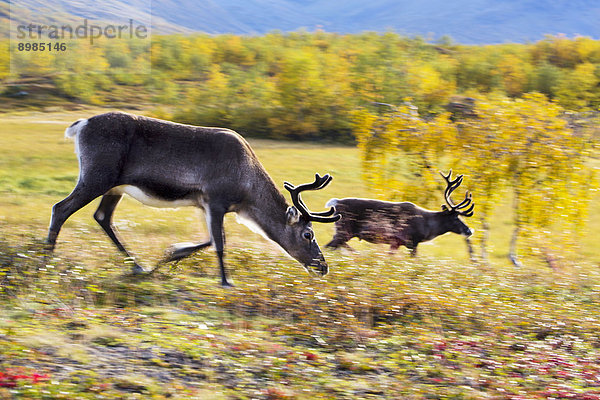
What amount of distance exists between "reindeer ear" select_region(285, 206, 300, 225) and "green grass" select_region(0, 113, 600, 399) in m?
0.72

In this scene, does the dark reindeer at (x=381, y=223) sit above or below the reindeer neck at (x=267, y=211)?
below

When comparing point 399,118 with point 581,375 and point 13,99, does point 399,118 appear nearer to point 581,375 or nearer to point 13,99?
point 581,375

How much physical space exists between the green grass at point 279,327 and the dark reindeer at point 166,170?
755 mm

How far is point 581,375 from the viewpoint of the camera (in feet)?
24.2

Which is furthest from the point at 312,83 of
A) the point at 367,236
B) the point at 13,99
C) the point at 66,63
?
the point at 367,236

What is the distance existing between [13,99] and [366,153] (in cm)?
4912

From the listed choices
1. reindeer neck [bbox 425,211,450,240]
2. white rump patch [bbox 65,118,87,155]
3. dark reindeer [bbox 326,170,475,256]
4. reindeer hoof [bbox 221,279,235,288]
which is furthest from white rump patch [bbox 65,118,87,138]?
reindeer neck [bbox 425,211,450,240]

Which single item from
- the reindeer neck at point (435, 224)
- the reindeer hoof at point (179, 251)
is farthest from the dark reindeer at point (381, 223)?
the reindeer hoof at point (179, 251)

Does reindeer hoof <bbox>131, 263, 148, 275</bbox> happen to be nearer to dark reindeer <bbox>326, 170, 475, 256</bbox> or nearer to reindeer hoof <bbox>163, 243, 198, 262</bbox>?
reindeer hoof <bbox>163, 243, 198, 262</bbox>

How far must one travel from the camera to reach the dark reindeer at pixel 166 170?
927 cm

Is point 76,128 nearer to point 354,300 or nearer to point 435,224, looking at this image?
point 354,300

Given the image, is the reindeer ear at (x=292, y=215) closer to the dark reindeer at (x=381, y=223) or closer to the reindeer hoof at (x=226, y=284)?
the reindeer hoof at (x=226, y=284)

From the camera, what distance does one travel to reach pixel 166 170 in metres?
9.38

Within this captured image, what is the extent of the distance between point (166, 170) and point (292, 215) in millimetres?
1759
